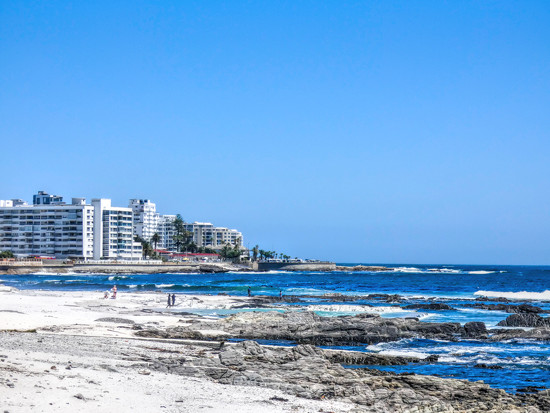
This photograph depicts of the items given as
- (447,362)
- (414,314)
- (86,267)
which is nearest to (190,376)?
(447,362)

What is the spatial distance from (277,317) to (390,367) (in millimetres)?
14503

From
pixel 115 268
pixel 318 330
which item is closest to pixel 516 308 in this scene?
pixel 318 330

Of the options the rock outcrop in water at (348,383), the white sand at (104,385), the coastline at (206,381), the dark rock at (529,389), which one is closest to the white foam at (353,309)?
the coastline at (206,381)

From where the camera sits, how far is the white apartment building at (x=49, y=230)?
165500 millimetres

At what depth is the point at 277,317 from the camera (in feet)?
122

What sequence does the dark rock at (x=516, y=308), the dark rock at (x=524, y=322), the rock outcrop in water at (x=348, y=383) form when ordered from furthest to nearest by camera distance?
1. the dark rock at (x=516, y=308)
2. the dark rock at (x=524, y=322)
3. the rock outcrop in water at (x=348, y=383)

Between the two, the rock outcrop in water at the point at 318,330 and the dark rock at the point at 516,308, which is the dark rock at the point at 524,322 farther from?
the dark rock at the point at 516,308

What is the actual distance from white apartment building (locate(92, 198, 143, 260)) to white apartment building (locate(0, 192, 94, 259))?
1.74 meters

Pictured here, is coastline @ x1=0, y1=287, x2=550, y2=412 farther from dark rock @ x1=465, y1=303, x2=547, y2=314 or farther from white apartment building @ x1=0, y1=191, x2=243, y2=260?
white apartment building @ x1=0, y1=191, x2=243, y2=260

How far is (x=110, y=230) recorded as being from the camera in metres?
168

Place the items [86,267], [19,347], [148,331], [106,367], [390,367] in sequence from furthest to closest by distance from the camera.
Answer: [86,267]
[148,331]
[390,367]
[19,347]
[106,367]

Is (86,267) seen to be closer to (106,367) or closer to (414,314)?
(414,314)

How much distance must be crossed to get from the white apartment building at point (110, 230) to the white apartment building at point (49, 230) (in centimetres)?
174

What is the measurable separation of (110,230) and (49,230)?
15471 millimetres
